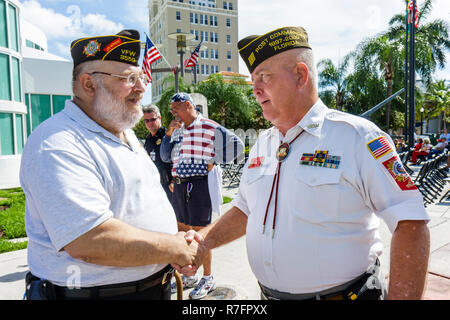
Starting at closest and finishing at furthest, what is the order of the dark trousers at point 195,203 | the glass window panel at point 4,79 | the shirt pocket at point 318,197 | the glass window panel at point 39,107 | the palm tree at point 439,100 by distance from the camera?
the shirt pocket at point 318,197
the dark trousers at point 195,203
the glass window panel at point 4,79
the glass window panel at point 39,107
the palm tree at point 439,100

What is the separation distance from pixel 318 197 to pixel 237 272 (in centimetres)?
276

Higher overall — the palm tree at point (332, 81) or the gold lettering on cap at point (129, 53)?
the palm tree at point (332, 81)

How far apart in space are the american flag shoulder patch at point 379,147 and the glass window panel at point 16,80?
1612 cm

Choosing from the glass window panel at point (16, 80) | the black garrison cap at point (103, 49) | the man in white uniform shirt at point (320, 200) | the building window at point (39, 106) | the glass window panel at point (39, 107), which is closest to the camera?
the man in white uniform shirt at point (320, 200)

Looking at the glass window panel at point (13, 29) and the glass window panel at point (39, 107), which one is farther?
the glass window panel at point (39, 107)

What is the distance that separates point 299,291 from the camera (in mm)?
1592

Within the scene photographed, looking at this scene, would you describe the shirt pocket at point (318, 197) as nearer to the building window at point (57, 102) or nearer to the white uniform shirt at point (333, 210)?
the white uniform shirt at point (333, 210)

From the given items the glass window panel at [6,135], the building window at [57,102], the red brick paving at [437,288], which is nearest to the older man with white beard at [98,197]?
the red brick paving at [437,288]

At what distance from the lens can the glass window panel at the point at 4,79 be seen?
43.9 feet

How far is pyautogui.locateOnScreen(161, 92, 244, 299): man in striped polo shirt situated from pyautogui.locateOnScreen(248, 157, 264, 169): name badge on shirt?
189 centimetres

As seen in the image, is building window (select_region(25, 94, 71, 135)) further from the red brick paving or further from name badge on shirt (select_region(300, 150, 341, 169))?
name badge on shirt (select_region(300, 150, 341, 169))

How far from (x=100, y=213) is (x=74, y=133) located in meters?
0.44

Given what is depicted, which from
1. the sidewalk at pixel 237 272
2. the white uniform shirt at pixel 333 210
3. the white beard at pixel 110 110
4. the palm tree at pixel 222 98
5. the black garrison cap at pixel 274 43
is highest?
the palm tree at pixel 222 98

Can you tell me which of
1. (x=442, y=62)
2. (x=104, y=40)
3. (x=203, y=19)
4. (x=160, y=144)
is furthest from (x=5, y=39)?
(x=203, y=19)
